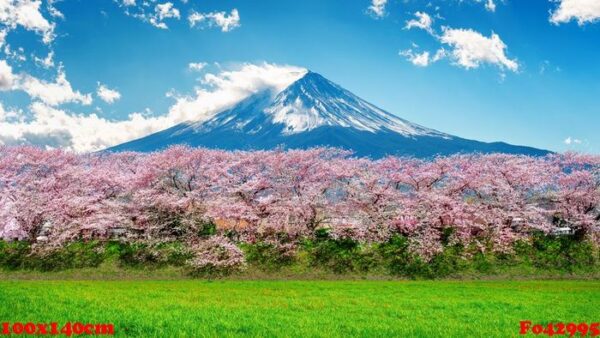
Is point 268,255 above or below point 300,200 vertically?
below

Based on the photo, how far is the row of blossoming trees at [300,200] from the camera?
33.4 metres

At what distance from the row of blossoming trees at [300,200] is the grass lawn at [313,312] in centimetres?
1287

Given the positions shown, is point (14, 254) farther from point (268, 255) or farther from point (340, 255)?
point (340, 255)

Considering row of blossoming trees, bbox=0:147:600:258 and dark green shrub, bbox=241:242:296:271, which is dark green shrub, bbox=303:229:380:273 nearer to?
row of blossoming trees, bbox=0:147:600:258

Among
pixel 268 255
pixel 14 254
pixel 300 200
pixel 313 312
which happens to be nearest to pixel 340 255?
pixel 268 255

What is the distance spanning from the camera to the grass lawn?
10242 mm

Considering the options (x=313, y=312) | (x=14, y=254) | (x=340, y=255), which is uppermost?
(x=313, y=312)

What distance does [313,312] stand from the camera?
1362 centimetres

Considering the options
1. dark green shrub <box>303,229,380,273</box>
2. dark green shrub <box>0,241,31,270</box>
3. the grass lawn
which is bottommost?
dark green shrub <box>0,241,31,270</box>

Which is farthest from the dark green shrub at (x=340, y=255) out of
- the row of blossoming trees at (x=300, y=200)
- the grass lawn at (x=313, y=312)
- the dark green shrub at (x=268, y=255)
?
the grass lawn at (x=313, y=312)

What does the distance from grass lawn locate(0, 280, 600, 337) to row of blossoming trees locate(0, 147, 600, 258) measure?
12873mm

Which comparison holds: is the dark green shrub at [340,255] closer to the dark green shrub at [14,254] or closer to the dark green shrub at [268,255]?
the dark green shrub at [268,255]

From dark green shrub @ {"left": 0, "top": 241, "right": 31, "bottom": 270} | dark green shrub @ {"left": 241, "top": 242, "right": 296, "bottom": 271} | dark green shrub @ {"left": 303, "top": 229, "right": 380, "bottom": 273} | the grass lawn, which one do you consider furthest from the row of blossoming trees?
the grass lawn

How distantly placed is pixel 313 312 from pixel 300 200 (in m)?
20.9
